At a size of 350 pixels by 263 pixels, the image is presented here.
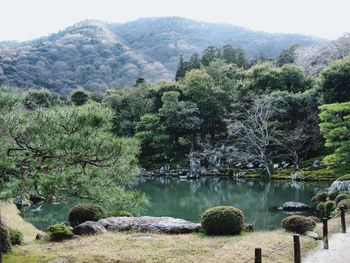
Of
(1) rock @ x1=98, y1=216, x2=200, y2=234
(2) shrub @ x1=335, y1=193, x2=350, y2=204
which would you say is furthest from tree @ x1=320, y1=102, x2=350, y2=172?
(1) rock @ x1=98, y1=216, x2=200, y2=234

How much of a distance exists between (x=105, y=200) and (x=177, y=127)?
36407 millimetres

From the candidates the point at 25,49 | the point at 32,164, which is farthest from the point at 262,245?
the point at 25,49

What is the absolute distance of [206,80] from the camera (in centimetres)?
4659

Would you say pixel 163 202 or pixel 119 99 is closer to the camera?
pixel 163 202

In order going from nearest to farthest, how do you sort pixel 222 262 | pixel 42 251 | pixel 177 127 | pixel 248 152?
pixel 222 262 → pixel 42 251 → pixel 248 152 → pixel 177 127

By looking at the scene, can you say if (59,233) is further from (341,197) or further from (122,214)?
(341,197)

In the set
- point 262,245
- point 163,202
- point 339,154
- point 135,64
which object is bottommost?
point 163,202

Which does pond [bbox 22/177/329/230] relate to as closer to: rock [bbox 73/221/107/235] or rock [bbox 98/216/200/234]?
rock [bbox 98/216/200/234]

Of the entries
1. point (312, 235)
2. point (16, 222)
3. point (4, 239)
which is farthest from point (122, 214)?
point (312, 235)

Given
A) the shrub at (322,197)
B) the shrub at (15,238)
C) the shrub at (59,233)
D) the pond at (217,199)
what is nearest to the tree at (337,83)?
the pond at (217,199)

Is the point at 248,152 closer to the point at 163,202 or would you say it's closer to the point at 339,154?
the point at 163,202

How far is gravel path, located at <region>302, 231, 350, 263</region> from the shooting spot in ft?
31.6

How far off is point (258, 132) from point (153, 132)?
12541mm

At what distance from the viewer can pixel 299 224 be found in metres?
13.1
